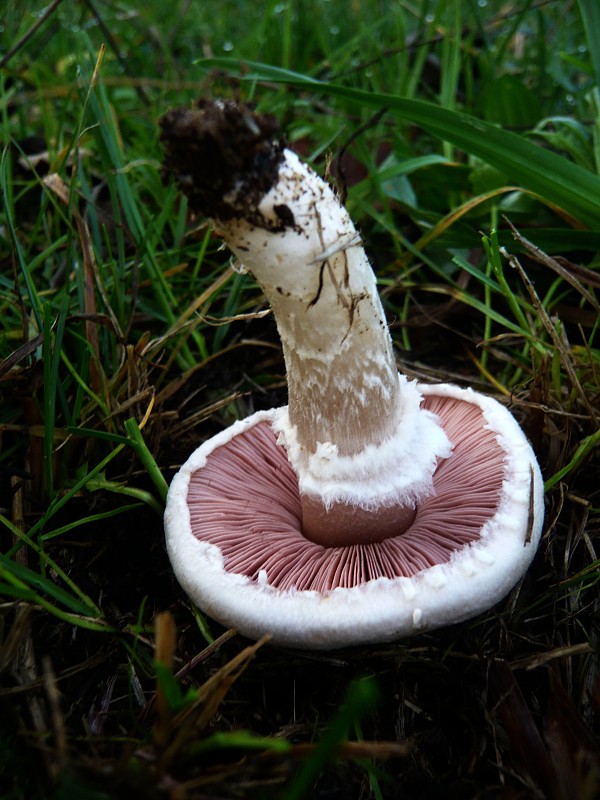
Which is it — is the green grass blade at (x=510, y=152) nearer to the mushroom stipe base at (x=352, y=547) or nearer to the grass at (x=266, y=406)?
the grass at (x=266, y=406)

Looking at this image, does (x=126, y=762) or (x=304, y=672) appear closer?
(x=126, y=762)

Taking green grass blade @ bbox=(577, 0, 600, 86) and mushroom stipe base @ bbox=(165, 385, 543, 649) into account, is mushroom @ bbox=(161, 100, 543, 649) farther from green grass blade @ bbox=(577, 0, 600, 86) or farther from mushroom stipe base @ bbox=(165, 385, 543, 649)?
green grass blade @ bbox=(577, 0, 600, 86)

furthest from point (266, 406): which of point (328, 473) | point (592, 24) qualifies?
point (592, 24)

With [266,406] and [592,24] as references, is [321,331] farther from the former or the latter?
[592,24]

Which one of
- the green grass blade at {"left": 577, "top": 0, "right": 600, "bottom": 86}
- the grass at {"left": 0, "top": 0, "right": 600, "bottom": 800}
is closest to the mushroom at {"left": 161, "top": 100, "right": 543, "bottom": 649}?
the grass at {"left": 0, "top": 0, "right": 600, "bottom": 800}

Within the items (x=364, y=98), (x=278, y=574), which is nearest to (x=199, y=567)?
(x=278, y=574)

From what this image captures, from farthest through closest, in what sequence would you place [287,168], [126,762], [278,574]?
[278,574], [287,168], [126,762]

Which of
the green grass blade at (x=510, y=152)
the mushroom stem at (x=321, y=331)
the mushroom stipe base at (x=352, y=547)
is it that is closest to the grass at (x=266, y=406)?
the green grass blade at (x=510, y=152)

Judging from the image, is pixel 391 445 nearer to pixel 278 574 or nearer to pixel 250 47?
pixel 278 574
